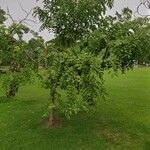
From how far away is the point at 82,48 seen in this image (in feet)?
81.6

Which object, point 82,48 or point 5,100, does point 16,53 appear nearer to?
point 82,48

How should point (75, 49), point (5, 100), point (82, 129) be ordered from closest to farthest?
1. point (75, 49)
2. point (82, 129)
3. point (5, 100)

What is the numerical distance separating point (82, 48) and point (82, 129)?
458 cm

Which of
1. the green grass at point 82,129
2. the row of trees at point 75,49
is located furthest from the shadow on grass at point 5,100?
the row of trees at point 75,49

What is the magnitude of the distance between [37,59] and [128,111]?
9.20 m

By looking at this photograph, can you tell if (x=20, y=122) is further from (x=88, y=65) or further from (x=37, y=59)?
(x=88, y=65)

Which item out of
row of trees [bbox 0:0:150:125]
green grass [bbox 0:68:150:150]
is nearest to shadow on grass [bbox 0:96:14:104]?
green grass [bbox 0:68:150:150]

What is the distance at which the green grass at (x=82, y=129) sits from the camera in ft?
78.8

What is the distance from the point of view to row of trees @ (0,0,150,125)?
22.5 metres

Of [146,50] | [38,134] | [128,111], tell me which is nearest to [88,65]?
[146,50]

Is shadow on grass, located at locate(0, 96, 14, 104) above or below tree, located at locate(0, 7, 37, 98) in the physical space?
below

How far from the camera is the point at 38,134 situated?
25469mm

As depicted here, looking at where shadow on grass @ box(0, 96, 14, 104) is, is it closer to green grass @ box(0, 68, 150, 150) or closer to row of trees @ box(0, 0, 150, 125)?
green grass @ box(0, 68, 150, 150)

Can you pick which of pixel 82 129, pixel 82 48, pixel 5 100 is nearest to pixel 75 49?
pixel 82 48
